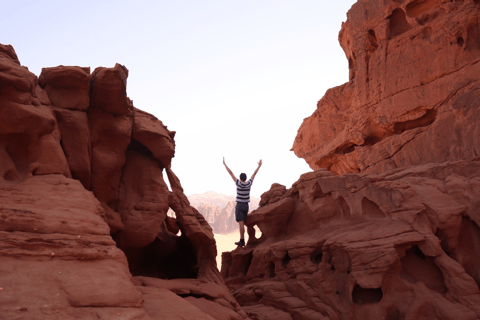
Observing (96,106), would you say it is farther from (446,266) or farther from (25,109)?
(446,266)

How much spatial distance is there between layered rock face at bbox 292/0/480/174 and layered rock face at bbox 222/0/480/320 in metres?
0.04

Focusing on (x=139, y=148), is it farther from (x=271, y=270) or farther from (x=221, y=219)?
Answer: (x=221, y=219)

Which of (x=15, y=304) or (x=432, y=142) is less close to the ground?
(x=432, y=142)

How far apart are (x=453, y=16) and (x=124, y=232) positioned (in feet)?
41.1

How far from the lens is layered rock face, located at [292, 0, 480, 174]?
472 inches

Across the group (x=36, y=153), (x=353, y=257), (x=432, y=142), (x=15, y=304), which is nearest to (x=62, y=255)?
(x=15, y=304)

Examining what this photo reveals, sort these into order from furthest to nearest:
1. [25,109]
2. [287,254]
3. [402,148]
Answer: [402,148]
[287,254]
[25,109]

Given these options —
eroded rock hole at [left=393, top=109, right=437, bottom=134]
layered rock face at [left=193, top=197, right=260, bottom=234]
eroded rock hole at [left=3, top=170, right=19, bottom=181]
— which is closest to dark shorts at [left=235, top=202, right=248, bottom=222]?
eroded rock hole at [left=393, top=109, right=437, bottom=134]

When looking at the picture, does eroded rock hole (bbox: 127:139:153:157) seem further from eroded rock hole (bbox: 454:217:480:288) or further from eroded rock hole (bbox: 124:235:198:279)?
eroded rock hole (bbox: 454:217:480:288)

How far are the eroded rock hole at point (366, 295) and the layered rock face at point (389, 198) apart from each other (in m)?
0.03

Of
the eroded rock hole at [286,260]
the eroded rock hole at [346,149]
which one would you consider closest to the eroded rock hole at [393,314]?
the eroded rock hole at [286,260]

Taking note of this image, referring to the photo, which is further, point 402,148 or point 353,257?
point 402,148

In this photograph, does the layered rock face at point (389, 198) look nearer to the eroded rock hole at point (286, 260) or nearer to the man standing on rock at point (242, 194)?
the eroded rock hole at point (286, 260)

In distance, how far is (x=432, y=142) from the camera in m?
12.6
